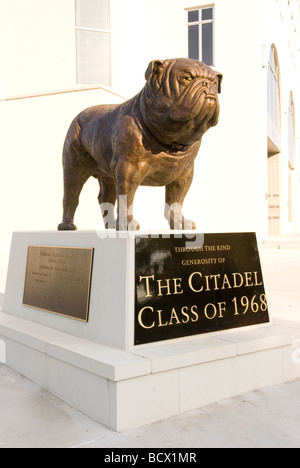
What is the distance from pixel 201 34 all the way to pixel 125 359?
13.9m

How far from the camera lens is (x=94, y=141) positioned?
3.75 metres

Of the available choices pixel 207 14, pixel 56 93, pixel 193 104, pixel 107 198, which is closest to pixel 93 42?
pixel 56 93

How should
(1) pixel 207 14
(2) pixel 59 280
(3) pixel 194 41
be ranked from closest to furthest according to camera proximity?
(2) pixel 59 280, (1) pixel 207 14, (3) pixel 194 41

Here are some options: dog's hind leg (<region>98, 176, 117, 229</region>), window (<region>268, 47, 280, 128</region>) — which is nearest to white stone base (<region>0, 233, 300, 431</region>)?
dog's hind leg (<region>98, 176, 117, 229</region>)

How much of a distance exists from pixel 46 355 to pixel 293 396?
5.62 ft

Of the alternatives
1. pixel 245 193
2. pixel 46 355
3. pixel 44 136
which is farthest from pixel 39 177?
pixel 46 355

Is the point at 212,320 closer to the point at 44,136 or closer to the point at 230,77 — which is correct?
the point at 44,136

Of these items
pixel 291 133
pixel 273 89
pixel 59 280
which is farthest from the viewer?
pixel 291 133

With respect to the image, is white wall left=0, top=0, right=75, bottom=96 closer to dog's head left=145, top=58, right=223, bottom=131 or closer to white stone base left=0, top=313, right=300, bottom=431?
dog's head left=145, top=58, right=223, bottom=131

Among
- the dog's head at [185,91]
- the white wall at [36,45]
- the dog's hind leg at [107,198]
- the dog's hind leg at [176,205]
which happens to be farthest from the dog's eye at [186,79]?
the white wall at [36,45]

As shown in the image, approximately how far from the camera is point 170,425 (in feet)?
8.37

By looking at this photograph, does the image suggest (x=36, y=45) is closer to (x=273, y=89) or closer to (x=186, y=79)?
(x=273, y=89)

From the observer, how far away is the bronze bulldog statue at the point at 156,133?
2986mm

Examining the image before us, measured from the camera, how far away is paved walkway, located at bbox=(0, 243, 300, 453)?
2.33 metres
